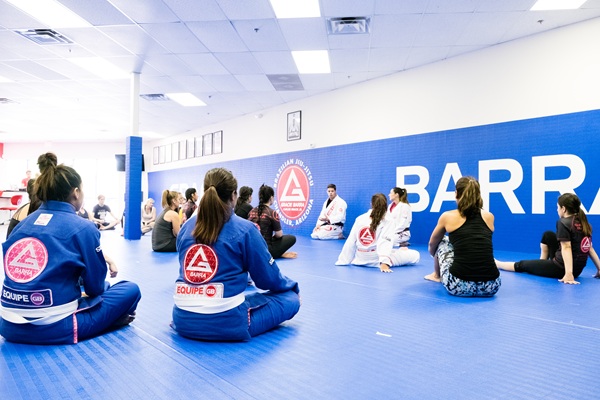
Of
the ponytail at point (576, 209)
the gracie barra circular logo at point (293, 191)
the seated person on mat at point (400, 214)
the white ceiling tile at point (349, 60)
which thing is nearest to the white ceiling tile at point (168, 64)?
the white ceiling tile at point (349, 60)

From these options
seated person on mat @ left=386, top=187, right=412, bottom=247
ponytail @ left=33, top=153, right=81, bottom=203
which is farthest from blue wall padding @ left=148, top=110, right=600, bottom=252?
ponytail @ left=33, top=153, right=81, bottom=203

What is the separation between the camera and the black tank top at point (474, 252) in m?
3.38

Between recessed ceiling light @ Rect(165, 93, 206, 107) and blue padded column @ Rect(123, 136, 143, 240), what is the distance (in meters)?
1.97

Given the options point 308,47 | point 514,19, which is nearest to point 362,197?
point 308,47

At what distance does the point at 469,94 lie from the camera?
23.6 ft

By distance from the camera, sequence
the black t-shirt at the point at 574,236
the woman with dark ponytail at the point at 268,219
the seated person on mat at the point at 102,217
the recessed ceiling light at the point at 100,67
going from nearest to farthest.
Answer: the black t-shirt at the point at 574,236, the woman with dark ponytail at the point at 268,219, the recessed ceiling light at the point at 100,67, the seated person on mat at the point at 102,217

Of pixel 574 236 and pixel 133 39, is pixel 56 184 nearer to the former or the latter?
pixel 574 236

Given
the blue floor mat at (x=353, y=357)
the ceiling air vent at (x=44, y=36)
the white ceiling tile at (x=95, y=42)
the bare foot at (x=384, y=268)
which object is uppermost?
the white ceiling tile at (x=95, y=42)

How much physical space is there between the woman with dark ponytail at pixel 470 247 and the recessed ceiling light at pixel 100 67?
7.41 m

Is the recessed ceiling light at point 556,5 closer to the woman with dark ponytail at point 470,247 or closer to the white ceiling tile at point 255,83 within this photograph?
the woman with dark ponytail at point 470,247

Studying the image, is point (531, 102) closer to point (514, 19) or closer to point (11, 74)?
point (514, 19)

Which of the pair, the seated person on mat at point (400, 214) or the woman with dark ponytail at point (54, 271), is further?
the seated person on mat at point (400, 214)

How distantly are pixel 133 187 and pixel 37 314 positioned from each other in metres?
7.24

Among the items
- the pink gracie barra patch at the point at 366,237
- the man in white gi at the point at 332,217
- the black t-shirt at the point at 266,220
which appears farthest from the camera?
the man in white gi at the point at 332,217
